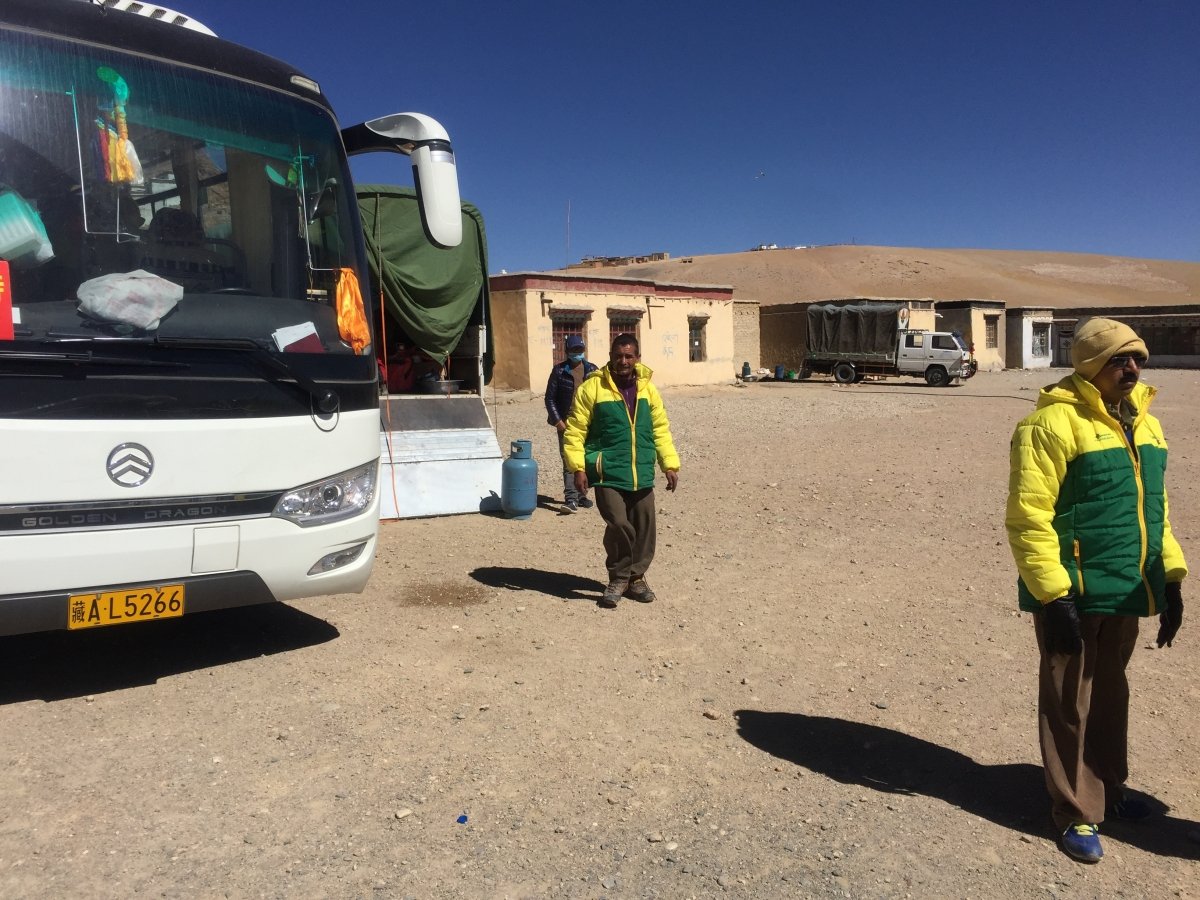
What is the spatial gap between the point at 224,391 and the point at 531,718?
1.93 m

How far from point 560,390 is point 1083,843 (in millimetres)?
6734

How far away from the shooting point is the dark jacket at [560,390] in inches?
355

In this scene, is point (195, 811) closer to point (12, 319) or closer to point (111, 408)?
point (111, 408)

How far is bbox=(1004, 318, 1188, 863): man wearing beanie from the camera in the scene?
291cm

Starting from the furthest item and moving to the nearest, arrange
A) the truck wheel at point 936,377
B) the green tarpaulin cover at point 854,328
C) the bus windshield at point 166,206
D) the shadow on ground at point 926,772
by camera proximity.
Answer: the green tarpaulin cover at point 854,328 < the truck wheel at point 936,377 < the bus windshield at point 166,206 < the shadow on ground at point 926,772

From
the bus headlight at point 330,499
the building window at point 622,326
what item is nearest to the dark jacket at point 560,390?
the bus headlight at point 330,499

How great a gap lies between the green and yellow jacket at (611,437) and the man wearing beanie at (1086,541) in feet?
9.64

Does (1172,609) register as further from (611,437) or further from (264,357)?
(264,357)

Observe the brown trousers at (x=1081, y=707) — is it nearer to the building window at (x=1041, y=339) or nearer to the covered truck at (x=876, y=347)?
the covered truck at (x=876, y=347)

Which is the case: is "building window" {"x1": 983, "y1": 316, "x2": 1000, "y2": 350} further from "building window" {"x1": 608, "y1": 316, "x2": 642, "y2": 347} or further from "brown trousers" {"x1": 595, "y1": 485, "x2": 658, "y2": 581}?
"brown trousers" {"x1": 595, "y1": 485, "x2": 658, "y2": 581}

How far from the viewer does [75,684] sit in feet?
14.0

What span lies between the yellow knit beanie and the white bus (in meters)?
2.92

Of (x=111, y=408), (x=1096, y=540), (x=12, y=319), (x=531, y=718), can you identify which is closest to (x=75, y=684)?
(x=111, y=408)

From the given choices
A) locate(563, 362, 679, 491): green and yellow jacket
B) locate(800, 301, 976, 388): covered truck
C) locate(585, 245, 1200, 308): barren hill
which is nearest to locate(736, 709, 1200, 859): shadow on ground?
locate(563, 362, 679, 491): green and yellow jacket
